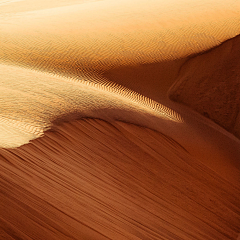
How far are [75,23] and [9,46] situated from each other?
2.68m

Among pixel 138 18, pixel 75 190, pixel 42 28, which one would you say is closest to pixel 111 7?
pixel 138 18

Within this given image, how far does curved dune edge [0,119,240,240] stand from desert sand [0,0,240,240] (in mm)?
19

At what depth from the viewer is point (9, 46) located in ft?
31.5

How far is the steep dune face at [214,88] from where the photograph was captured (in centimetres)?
845

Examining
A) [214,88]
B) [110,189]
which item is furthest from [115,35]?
[110,189]

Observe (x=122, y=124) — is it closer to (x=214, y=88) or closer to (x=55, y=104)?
(x=55, y=104)

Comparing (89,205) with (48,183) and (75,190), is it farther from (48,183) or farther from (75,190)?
(48,183)

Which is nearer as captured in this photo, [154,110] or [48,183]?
[48,183]

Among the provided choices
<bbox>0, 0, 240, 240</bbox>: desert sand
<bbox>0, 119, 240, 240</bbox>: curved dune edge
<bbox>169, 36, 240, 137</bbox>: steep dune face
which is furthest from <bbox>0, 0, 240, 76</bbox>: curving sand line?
<bbox>0, 119, 240, 240</bbox>: curved dune edge

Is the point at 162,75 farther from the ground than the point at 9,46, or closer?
farther from the ground

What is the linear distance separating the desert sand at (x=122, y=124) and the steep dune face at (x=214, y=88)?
0.09 ft

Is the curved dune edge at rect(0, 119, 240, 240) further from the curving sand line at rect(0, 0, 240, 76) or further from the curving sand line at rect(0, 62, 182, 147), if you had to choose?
the curving sand line at rect(0, 0, 240, 76)

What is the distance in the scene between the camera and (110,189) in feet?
15.7

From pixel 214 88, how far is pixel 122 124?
3528mm
